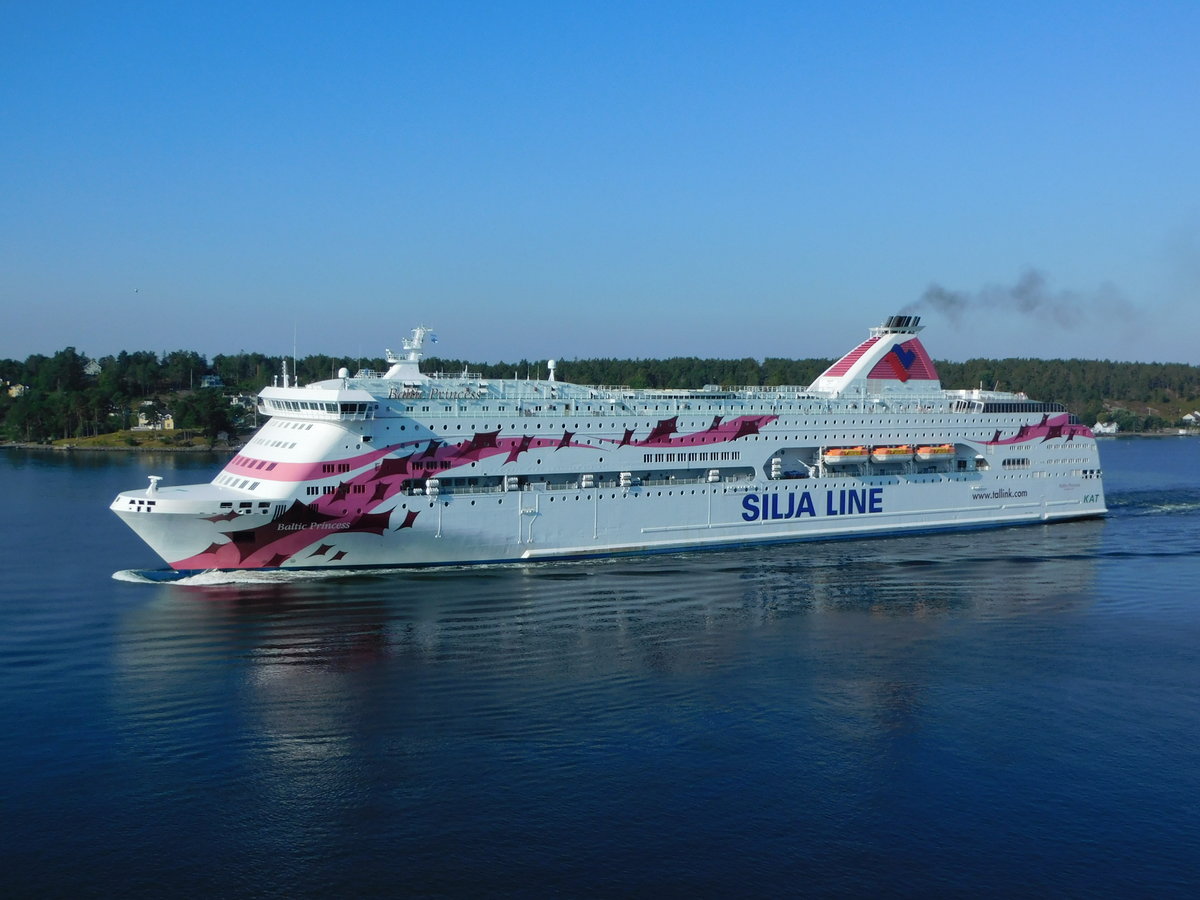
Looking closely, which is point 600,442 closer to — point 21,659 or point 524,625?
point 524,625

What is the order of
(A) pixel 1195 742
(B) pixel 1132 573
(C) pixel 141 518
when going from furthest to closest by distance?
(B) pixel 1132 573, (C) pixel 141 518, (A) pixel 1195 742

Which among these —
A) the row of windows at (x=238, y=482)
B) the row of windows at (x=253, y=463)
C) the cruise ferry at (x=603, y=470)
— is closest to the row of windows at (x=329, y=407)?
the cruise ferry at (x=603, y=470)

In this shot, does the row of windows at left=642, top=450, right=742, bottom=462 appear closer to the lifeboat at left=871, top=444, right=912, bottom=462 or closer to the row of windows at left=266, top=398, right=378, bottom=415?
the lifeboat at left=871, top=444, right=912, bottom=462

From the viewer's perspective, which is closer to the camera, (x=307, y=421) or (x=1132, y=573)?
(x=307, y=421)

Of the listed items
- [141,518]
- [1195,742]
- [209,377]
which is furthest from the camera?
[209,377]

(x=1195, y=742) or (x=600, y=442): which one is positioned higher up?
(x=600, y=442)

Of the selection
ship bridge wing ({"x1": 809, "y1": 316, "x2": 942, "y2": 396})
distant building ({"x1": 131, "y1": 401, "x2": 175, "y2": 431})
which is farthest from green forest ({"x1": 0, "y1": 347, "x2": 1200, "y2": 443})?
ship bridge wing ({"x1": 809, "y1": 316, "x2": 942, "y2": 396})

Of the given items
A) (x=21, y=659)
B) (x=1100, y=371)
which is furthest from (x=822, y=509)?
(x=1100, y=371)

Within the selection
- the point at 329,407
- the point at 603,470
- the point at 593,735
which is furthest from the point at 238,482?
the point at 593,735

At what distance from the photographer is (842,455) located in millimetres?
32906

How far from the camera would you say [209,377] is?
94875mm

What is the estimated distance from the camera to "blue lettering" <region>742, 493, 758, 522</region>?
31016mm

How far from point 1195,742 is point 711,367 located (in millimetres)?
87073

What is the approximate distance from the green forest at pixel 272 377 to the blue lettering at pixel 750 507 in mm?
41665
